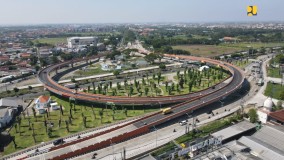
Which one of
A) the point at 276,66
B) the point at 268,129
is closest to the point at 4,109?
the point at 268,129

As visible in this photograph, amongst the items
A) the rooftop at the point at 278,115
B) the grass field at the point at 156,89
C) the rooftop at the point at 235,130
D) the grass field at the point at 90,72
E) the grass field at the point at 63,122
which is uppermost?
the rooftop at the point at 278,115

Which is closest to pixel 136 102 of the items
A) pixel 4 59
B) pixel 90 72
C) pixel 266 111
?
pixel 266 111

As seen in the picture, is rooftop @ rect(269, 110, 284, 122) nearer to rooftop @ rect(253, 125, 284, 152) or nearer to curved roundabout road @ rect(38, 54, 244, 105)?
rooftop @ rect(253, 125, 284, 152)

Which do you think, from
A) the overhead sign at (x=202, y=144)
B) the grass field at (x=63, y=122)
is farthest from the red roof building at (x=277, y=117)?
the grass field at (x=63, y=122)

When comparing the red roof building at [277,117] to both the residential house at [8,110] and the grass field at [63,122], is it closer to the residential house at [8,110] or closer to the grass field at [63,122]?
the grass field at [63,122]

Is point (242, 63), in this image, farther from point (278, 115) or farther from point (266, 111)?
point (278, 115)

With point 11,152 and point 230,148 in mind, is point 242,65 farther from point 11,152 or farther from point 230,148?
point 11,152
